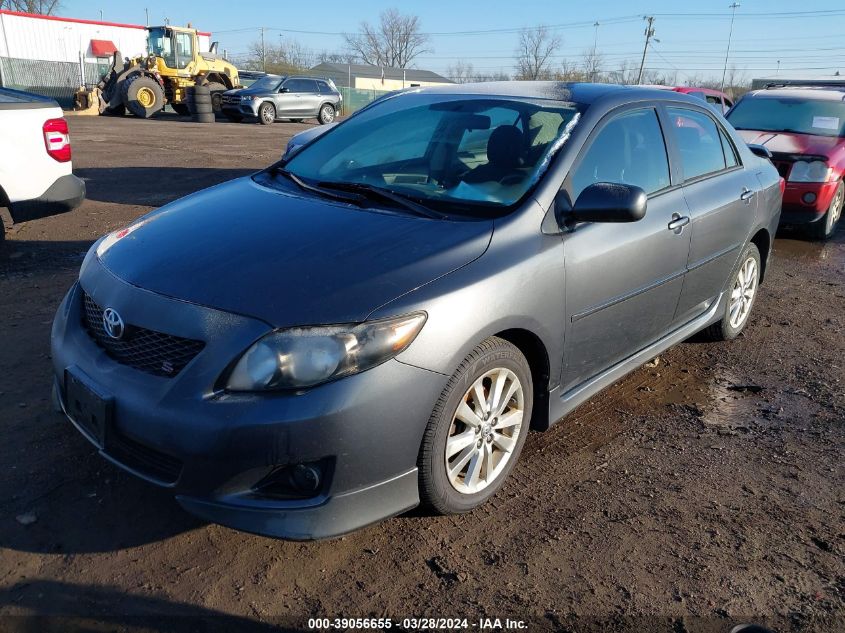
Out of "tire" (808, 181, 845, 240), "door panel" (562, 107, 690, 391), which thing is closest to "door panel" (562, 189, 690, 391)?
"door panel" (562, 107, 690, 391)

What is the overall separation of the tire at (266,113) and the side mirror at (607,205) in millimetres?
24309

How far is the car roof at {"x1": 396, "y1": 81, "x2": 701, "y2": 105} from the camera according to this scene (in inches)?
142

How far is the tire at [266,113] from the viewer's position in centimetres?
2548

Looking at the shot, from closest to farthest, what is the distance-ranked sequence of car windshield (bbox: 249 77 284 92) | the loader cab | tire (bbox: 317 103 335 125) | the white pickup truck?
the white pickup truck, car windshield (bbox: 249 77 284 92), the loader cab, tire (bbox: 317 103 335 125)

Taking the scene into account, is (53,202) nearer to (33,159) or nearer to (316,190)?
(33,159)

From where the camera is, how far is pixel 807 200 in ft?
26.5

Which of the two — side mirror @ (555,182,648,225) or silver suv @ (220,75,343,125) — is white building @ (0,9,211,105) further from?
side mirror @ (555,182,648,225)

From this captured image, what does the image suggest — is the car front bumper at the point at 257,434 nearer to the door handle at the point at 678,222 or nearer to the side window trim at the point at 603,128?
the side window trim at the point at 603,128

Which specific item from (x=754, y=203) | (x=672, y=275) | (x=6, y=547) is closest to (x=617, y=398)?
(x=672, y=275)

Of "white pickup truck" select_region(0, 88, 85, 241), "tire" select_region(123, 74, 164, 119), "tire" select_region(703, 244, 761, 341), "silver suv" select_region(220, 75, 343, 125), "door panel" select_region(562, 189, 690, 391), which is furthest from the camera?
"tire" select_region(123, 74, 164, 119)

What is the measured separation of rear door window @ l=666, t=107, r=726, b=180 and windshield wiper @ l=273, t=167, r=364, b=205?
1938 millimetres

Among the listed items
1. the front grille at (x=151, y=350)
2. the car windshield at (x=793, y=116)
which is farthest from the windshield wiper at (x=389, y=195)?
the car windshield at (x=793, y=116)

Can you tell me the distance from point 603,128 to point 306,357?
1.98 m

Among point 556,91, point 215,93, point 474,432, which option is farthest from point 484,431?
point 215,93
